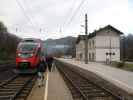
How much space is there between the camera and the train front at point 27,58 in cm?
2672

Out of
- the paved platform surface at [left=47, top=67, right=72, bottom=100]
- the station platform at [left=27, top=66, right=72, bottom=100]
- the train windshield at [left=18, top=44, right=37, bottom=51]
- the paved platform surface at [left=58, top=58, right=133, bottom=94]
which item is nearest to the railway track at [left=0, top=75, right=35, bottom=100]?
the station platform at [left=27, top=66, right=72, bottom=100]

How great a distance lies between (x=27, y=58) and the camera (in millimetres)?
26969

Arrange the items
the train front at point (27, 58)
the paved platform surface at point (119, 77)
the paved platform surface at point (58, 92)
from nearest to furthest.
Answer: the paved platform surface at point (58, 92)
the paved platform surface at point (119, 77)
the train front at point (27, 58)

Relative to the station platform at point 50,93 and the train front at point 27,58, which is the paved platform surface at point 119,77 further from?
the train front at point 27,58

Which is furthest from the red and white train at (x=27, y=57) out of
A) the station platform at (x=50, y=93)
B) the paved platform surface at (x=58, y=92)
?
the station platform at (x=50, y=93)

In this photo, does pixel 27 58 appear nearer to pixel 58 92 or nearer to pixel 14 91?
pixel 14 91

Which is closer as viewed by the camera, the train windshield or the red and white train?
the red and white train

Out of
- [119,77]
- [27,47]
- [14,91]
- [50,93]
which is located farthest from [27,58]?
[50,93]

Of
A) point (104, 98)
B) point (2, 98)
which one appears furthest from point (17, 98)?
point (104, 98)

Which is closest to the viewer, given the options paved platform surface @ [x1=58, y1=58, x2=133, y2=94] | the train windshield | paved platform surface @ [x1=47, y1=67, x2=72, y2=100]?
paved platform surface @ [x1=47, y1=67, x2=72, y2=100]

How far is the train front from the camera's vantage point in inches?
1052

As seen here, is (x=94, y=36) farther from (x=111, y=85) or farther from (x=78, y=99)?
(x=78, y=99)

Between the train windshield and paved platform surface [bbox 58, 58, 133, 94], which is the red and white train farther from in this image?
paved platform surface [bbox 58, 58, 133, 94]

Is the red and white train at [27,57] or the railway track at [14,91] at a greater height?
the red and white train at [27,57]
